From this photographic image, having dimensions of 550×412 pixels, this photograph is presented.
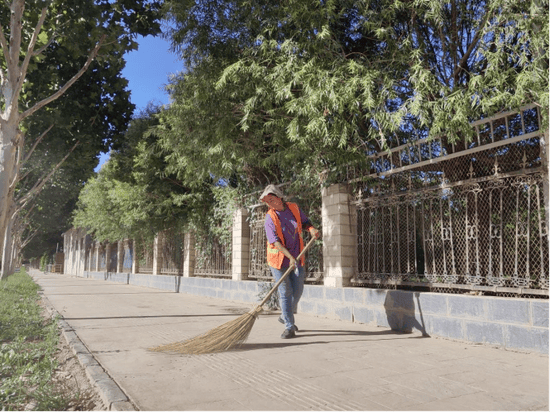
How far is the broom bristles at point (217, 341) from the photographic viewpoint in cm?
464

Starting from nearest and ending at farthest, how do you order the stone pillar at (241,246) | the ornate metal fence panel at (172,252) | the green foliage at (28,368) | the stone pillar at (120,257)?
1. the green foliage at (28,368)
2. the stone pillar at (241,246)
3. the ornate metal fence panel at (172,252)
4. the stone pillar at (120,257)

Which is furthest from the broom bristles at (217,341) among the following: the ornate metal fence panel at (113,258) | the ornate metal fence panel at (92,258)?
the ornate metal fence panel at (92,258)

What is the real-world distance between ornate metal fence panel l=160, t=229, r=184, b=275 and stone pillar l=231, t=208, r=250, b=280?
446 centimetres

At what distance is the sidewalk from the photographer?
2998 mm

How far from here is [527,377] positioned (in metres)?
3.57

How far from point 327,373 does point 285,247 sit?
82.8 inches

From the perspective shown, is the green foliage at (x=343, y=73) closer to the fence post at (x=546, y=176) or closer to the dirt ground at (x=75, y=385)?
the fence post at (x=546, y=176)

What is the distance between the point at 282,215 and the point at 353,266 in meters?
2.15

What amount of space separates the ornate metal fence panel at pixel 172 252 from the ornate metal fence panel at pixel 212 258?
1.34m

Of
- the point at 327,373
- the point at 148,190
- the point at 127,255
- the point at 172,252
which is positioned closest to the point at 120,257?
the point at 127,255

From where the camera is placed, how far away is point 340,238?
727 cm

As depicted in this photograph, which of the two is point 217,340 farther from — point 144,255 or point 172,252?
point 144,255

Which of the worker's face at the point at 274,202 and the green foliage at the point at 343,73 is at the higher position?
the green foliage at the point at 343,73

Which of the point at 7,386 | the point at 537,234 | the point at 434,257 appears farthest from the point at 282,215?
the point at 7,386
